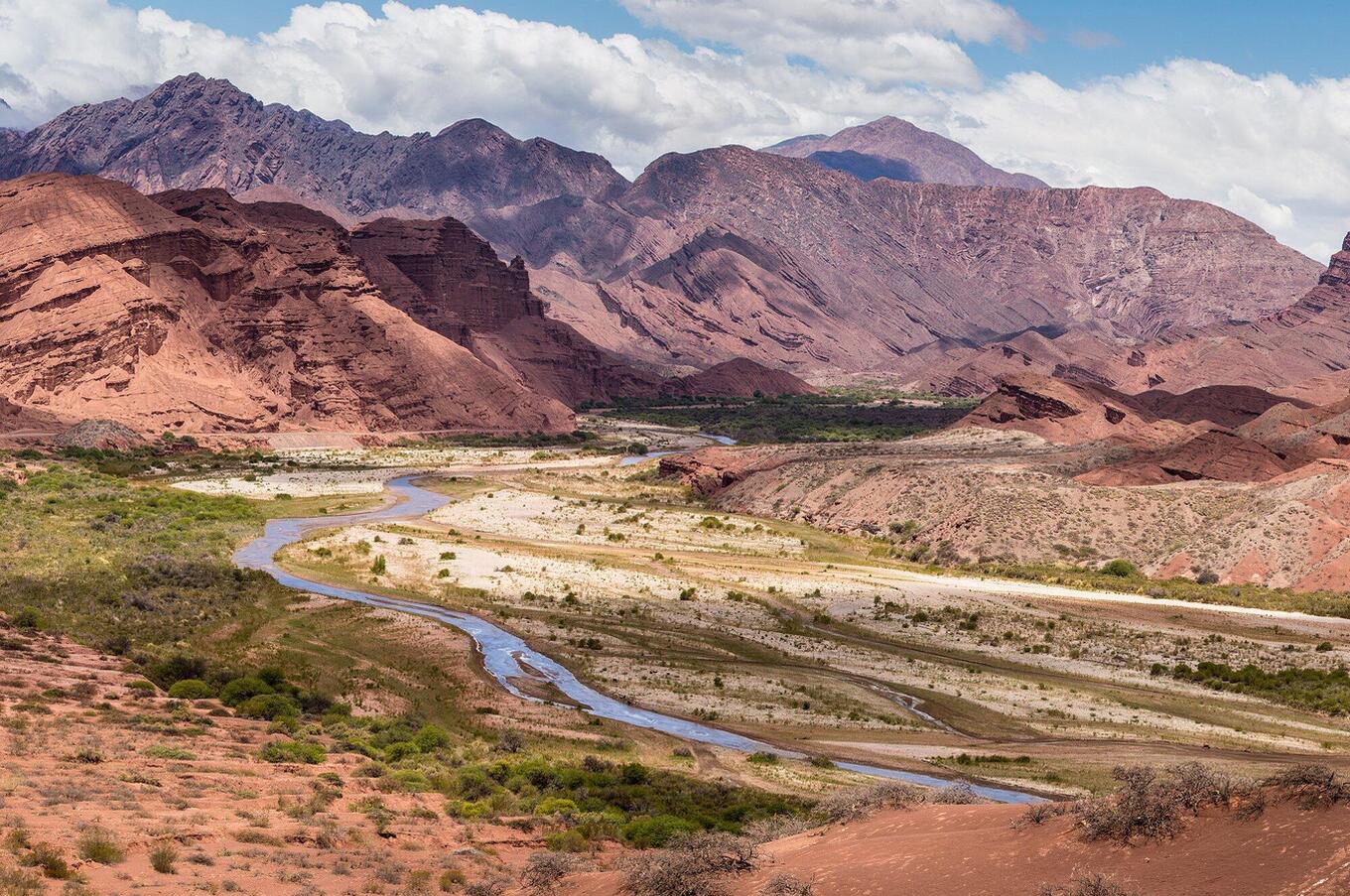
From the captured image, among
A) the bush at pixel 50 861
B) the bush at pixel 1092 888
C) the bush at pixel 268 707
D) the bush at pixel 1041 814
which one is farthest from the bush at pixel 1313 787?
the bush at pixel 268 707

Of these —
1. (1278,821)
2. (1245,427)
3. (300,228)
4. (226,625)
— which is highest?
(300,228)

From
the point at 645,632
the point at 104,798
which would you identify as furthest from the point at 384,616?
the point at 104,798

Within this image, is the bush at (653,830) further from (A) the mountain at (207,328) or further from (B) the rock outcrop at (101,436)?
(A) the mountain at (207,328)

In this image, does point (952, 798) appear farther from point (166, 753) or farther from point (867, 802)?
point (166, 753)

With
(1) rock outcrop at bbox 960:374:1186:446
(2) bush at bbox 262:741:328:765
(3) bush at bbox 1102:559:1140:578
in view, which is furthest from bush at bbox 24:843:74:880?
(1) rock outcrop at bbox 960:374:1186:446

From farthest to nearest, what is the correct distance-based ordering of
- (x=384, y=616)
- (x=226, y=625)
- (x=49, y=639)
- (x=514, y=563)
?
(x=514, y=563) < (x=384, y=616) < (x=226, y=625) < (x=49, y=639)

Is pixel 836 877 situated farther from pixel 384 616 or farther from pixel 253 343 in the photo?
pixel 253 343

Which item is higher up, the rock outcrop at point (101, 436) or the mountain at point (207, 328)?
the mountain at point (207, 328)
